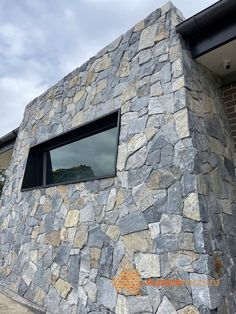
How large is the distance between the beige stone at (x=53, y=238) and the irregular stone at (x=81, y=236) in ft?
1.35

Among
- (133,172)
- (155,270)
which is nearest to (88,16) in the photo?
(133,172)

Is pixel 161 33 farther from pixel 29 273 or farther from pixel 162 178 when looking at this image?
pixel 29 273

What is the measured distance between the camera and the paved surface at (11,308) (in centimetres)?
362

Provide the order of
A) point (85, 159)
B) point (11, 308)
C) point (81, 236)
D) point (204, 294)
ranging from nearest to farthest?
point (204, 294)
point (81, 236)
point (11, 308)
point (85, 159)

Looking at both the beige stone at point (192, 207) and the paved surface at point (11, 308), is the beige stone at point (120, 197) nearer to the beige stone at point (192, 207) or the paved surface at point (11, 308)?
the beige stone at point (192, 207)

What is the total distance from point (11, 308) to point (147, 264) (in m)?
2.47

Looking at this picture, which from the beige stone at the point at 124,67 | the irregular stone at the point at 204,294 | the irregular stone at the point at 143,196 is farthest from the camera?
the beige stone at the point at 124,67

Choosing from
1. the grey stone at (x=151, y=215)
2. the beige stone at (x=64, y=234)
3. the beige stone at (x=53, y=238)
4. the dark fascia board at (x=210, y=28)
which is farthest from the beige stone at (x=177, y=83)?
the beige stone at (x=53, y=238)

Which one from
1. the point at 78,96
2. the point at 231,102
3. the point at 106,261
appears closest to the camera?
the point at 106,261

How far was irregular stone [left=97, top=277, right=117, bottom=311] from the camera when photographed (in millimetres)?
2724

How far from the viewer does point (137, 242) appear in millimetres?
2674

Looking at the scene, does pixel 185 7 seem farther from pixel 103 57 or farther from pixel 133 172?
pixel 133 172

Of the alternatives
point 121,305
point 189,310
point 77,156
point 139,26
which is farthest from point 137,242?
point 139,26

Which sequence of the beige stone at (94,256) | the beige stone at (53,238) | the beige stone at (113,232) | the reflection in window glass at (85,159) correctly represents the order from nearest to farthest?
1. the beige stone at (113,232)
2. the beige stone at (94,256)
3. the reflection in window glass at (85,159)
4. the beige stone at (53,238)
